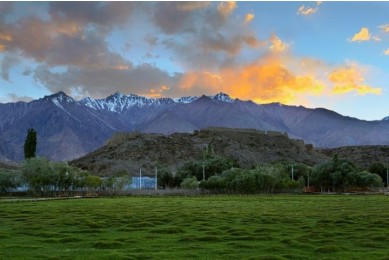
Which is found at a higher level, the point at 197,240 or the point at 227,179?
the point at 227,179

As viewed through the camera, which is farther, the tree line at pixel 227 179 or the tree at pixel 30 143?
the tree at pixel 30 143

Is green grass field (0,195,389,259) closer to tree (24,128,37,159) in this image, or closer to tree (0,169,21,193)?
tree (0,169,21,193)

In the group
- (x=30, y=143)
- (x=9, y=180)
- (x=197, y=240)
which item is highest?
(x=30, y=143)

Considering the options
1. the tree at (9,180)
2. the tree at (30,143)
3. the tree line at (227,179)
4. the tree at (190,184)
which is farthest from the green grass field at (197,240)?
the tree at (30,143)

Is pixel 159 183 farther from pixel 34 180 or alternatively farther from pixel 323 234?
pixel 323 234

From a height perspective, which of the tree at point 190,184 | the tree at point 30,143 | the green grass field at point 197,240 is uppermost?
the tree at point 30,143

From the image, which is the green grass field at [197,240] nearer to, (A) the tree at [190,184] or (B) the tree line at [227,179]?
(B) the tree line at [227,179]

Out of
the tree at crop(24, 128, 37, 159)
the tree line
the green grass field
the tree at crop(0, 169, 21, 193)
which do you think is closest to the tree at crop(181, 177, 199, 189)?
the tree line

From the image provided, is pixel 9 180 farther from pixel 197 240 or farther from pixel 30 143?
pixel 197 240

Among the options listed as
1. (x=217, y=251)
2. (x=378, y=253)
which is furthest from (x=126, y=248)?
(x=378, y=253)

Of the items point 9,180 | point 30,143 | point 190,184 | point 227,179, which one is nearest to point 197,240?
point 227,179

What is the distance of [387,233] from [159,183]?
148596 millimetres

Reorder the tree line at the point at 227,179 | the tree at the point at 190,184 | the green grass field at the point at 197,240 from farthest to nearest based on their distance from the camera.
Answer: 1. the tree at the point at 190,184
2. the tree line at the point at 227,179
3. the green grass field at the point at 197,240

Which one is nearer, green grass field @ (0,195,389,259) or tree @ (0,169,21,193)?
green grass field @ (0,195,389,259)
